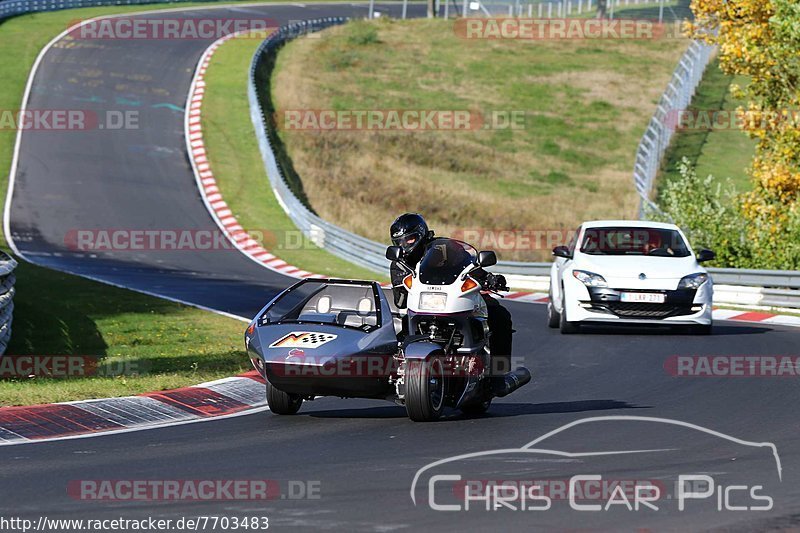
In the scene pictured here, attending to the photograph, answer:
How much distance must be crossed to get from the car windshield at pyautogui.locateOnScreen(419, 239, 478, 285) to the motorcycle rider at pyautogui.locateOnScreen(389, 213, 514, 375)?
26 cm

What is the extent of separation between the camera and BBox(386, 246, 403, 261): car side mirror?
11086 millimetres

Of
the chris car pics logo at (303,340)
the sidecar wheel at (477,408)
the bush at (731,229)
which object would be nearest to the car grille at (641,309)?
the sidecar wheel at (477,408)

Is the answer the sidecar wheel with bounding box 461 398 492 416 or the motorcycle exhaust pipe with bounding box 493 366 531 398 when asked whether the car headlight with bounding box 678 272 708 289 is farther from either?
the sidecar wheel with bounding box 461 398 492 416

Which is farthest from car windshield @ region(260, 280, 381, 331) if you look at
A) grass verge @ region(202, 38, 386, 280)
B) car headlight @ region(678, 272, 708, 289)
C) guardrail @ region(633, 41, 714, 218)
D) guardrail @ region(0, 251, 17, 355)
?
guardrail @ region(633, 41, 714, 218)

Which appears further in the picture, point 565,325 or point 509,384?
point 565,325

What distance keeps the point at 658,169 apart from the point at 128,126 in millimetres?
19188

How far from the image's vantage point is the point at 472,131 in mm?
55938

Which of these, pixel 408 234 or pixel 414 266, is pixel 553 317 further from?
pixel 408 234

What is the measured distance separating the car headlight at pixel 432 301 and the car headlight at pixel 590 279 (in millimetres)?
7695

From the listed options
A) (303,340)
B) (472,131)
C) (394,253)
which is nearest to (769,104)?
(394,253)

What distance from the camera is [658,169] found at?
4609 centimetres

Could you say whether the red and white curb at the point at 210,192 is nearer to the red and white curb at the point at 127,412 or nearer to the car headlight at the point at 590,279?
the car headlight at the point at 590,279

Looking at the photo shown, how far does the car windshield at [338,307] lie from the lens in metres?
11.1

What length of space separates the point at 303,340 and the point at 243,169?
32505 mm
